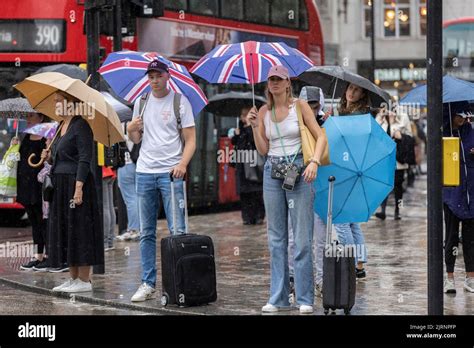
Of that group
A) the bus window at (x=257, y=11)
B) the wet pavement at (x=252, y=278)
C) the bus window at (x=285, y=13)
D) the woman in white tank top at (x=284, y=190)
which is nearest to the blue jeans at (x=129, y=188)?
the wet pavement at (x=252, y=278)

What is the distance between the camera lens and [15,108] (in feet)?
44.6

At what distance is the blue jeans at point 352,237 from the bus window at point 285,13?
37.8 ft

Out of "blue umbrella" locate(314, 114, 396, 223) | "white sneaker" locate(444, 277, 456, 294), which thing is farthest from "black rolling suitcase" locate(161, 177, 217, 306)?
"white sneaker" locate(444, 277, 456, 294)

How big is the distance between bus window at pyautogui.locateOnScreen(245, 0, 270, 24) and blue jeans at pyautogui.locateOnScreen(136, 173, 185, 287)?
11.8 meters

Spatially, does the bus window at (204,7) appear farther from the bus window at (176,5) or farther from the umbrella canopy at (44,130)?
the umbrella canopy at (44,130)

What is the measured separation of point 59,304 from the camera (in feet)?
35.7

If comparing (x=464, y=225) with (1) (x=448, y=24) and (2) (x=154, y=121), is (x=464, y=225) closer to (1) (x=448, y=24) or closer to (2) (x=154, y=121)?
(2) (x=154, y=121)

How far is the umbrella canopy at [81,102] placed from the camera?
36.0ft

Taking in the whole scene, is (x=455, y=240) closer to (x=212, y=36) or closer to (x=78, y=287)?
(x=78, y=287)

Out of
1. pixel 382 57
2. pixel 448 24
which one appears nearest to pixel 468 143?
pixel 448 24

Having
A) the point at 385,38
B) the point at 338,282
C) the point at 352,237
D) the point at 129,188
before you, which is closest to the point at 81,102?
the point at 352,237

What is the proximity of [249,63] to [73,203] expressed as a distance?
6.45 ft

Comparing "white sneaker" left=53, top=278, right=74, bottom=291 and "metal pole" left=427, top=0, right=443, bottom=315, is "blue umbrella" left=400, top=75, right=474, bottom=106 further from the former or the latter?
"white sneaker" left=53, top=278, right=74, bottom=291
